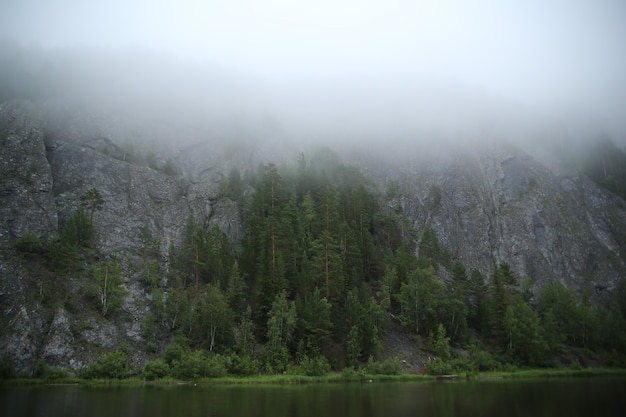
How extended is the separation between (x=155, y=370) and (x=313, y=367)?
24.6 metres

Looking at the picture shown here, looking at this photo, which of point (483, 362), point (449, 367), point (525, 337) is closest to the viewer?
point (449, 367)

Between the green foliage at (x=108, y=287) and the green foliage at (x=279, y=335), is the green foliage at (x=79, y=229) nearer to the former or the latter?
the green foliage at (x=108, y=287)

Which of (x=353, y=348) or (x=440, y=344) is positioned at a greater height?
(x=353, y=348)

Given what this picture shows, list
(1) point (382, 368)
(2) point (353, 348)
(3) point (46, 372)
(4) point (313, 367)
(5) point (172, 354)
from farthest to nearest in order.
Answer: (2) point (353, 348), (1) point (382, 368), (4) point (313, 367), (5) point (172, 354), (3) point (46, 372)

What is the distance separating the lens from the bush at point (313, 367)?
67.4 meters

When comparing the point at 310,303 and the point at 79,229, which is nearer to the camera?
the point at 310,303

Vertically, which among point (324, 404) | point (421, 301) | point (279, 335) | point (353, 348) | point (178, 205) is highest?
point (324, 404)

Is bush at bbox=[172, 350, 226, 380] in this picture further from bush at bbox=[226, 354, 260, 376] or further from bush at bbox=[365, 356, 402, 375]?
bush at bbox=[365, 356, 402, 375]

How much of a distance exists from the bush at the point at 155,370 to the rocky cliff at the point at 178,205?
4.31m

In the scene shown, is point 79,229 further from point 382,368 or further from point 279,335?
point 382,368

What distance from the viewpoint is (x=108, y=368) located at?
6253 cm

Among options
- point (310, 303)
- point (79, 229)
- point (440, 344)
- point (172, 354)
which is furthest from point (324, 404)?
point (79, 229)

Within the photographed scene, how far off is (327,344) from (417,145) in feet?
310

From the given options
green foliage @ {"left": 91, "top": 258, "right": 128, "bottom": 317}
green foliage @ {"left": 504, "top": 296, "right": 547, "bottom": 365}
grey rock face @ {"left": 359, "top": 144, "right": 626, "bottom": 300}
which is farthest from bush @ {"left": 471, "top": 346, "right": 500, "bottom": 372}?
green foliage @ {"left": 91, "top": 258, "right": 128, "bottom": 317}
